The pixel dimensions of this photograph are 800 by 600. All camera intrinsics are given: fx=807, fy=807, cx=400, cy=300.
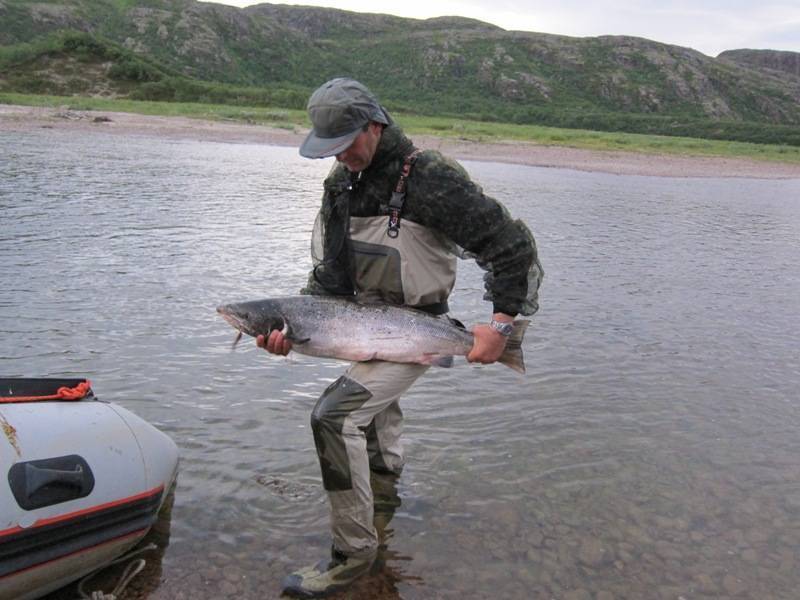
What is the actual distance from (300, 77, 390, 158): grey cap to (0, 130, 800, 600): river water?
2.52 metres

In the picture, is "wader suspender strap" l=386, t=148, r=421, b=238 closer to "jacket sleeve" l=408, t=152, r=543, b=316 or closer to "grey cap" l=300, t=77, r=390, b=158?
"jacket sleeve" l=408, t=152, r=543, b=316

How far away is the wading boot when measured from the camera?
15.1ft

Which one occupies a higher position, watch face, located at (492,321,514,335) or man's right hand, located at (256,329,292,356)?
watch face, located at (492,321,514,335)

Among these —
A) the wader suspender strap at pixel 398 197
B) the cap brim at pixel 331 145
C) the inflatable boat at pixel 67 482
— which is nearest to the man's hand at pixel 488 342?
the wader suspender strap at pixel 398 197

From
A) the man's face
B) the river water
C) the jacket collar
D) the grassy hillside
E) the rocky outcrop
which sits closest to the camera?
the man's face

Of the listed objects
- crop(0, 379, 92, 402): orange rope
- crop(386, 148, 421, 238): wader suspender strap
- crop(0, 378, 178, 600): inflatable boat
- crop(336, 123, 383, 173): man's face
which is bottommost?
crop(0, 378, 178, 600): inflatable boat

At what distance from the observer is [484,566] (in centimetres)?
504

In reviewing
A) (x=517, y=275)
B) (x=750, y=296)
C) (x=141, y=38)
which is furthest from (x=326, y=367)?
(x=141, y=38)

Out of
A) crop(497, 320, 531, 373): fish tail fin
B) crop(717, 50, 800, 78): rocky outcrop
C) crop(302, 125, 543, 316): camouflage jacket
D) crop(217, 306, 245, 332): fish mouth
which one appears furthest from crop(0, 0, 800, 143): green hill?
crop(497, 320, 531, 373): fish tail fin

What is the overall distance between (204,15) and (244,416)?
12094 centimetres

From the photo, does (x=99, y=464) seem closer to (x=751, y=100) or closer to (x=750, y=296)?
(x=750, y=296)

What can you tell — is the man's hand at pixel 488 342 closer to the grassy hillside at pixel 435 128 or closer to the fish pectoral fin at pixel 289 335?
the fish pectoral fin at pixel 289 335

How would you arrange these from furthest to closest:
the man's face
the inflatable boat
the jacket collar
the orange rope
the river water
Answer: the river water, the jacket collar, the man's face, the orange rope, the inflatable boat

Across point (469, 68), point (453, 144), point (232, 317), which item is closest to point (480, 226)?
point (232, 317)
